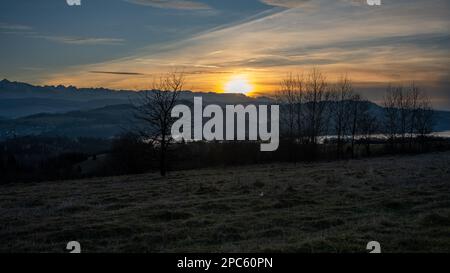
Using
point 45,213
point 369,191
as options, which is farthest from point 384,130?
point 45,213

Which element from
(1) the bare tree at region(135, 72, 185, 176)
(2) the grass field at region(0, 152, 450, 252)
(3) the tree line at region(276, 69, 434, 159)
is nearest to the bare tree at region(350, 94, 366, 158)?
(3) the tree line at region(276, 69, 434, 159)

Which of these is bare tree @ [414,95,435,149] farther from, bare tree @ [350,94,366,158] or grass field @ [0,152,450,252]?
grass field @ [0,152,450,252]

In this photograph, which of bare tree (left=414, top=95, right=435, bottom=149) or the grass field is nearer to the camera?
the grass field

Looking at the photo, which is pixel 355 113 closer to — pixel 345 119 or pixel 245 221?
pixel 345 119

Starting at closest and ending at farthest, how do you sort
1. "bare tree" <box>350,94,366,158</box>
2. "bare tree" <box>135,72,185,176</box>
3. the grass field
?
the grass field → "bare tree" <box>135,72,185,176</box> → "bare tree" <box>350,94,366,158</box>

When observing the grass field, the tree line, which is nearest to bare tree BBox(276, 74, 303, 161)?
the tree line

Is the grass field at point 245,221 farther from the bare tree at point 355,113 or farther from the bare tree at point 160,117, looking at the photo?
the bare tree at point 355,113

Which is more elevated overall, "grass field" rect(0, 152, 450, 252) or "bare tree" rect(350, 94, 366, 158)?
"bare tree" rect(350, 94, 366, 158)

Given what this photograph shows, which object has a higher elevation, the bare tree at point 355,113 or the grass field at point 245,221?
the bare tree at point 355,113

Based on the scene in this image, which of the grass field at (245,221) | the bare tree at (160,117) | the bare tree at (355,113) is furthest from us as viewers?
the bare tree at (355,113)

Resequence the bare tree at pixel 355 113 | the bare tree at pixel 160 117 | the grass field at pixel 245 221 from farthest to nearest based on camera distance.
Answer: the bare tree at pixel 355 113 < the bare tree at pixel 160 117 < the grass field at pixel 245 221

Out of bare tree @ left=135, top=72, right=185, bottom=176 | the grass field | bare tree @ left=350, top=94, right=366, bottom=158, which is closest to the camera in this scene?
the grass field

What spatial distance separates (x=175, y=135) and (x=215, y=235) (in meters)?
28.9

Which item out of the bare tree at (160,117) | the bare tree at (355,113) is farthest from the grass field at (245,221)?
the bare tree at (355,113)
